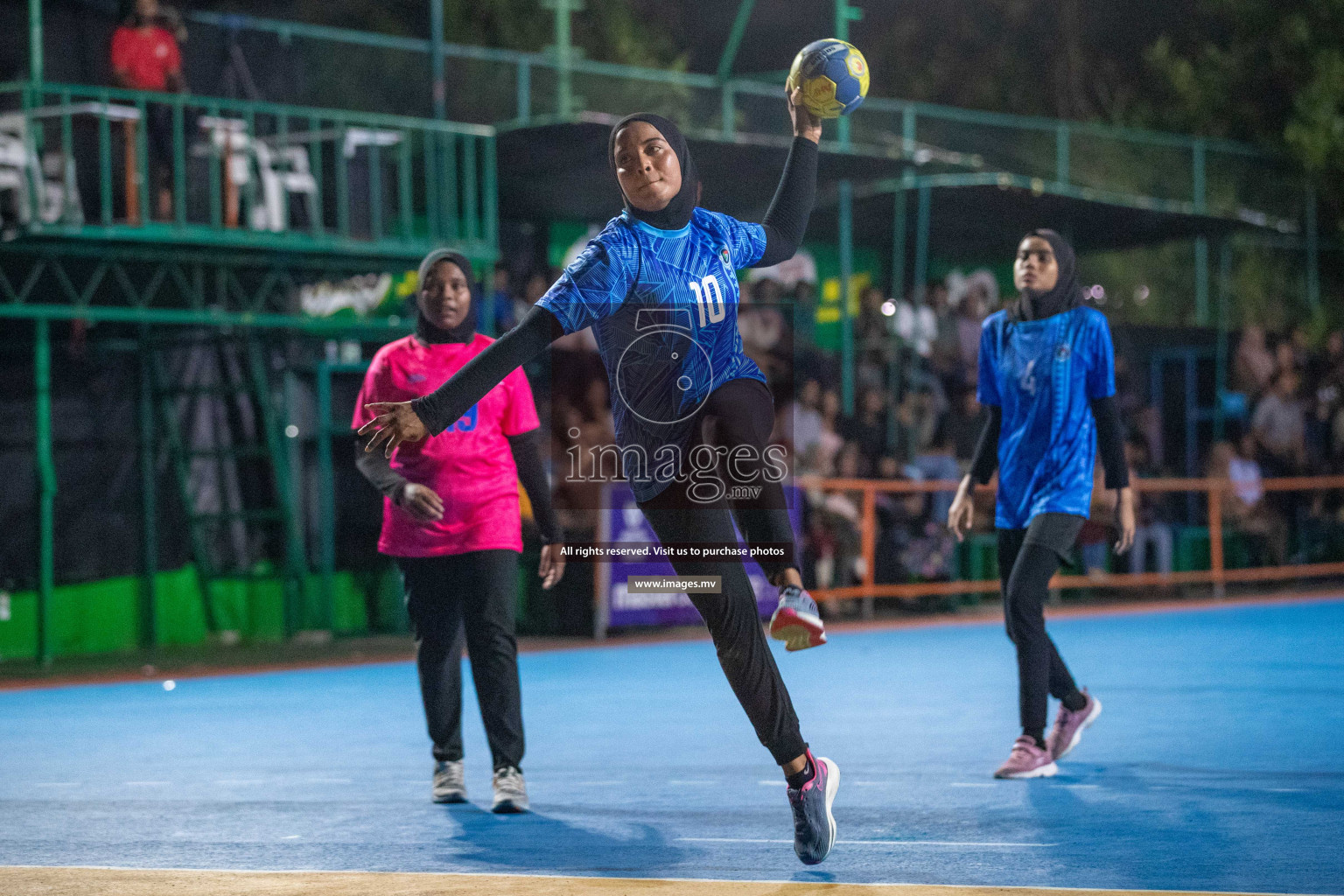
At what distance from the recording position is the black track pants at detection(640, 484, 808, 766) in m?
5.01

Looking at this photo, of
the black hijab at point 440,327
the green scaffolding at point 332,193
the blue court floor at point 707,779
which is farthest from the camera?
the green scaffolding at point 332,193

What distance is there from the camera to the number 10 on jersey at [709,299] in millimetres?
5008

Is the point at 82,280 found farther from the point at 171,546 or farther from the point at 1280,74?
the point at 1280,74

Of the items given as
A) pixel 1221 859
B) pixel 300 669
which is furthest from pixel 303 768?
pixel 300 669

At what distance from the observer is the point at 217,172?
13.4 meters

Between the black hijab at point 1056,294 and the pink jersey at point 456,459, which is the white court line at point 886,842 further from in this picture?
the black hijab at point 1056,294

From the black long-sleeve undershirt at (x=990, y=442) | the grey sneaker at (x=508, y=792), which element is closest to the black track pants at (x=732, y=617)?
the grey sneaker at (x=508, y=792)

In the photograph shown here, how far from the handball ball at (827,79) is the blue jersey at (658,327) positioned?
2.05 feet

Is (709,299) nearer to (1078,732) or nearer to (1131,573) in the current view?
(1078,732)

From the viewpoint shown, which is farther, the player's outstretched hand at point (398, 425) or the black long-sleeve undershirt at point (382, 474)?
the black long-sleeve undershirt at point (382, 474)

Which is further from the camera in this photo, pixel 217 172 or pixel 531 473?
pixel 217 172

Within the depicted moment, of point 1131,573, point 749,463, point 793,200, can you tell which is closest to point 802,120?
point 793,200

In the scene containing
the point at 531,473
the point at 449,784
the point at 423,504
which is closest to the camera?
the point at 423,504

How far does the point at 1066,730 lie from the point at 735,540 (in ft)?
9.35
